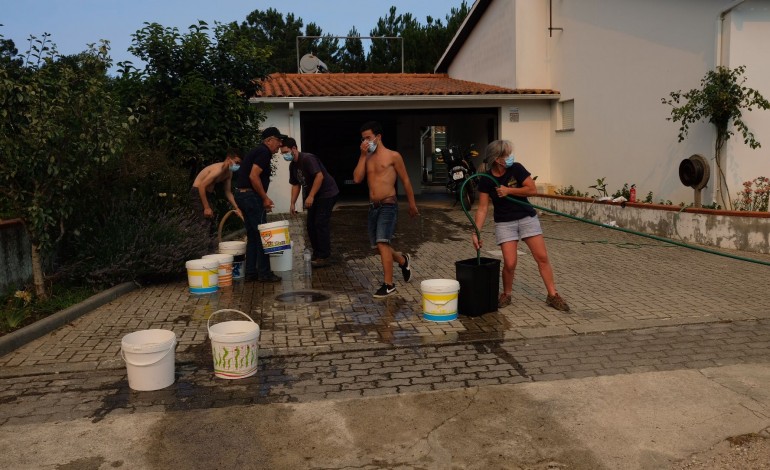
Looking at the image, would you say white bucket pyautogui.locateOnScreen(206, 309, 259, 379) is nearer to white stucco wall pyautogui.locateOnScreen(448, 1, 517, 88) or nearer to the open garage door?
white stucco wall pyautogui.locateOnScreen(448, 1, 517, 88)

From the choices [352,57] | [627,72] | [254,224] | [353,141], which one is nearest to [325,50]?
[352,57]

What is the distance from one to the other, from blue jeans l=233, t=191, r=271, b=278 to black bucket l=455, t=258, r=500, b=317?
2827 millimetres

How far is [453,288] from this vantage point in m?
5.97

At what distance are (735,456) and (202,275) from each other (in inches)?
219

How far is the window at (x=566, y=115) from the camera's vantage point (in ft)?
51.9

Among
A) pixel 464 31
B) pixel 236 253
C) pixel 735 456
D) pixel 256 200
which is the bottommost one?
pixel 735 456

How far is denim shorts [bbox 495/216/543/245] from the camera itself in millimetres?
6434

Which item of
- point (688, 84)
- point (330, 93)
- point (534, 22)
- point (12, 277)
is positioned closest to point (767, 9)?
point (688, 84)

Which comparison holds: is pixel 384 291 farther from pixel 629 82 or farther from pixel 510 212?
pixel 629 82

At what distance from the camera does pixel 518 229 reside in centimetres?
652

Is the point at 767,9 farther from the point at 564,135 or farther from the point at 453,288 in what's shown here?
the point at 453,288

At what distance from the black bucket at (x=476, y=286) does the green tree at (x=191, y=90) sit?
629 centimetres

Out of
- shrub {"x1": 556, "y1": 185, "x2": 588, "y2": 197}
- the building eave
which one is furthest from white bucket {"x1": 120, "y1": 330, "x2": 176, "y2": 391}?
shrub {"x1": 556, "y1": 185, "x2": 588, "y2": 197}

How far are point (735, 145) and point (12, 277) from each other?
10307mm
